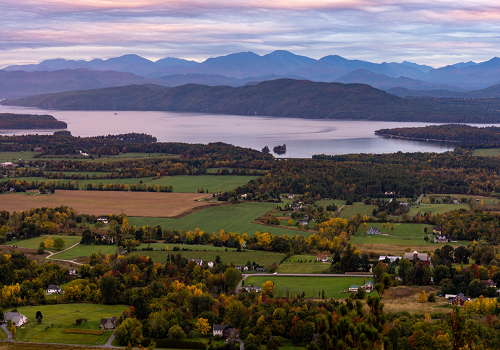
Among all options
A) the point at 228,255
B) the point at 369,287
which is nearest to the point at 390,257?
the point at 369,287

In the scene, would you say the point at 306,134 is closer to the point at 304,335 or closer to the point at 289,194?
the point at 289,194

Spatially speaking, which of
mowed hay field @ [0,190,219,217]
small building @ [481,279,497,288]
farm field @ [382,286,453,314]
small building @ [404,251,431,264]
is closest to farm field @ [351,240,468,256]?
small building @ [404,251,431,264]

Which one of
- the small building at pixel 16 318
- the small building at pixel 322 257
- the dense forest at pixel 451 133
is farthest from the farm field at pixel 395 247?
the dense forest at pixel 451 133

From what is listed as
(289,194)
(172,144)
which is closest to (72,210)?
(289,194)

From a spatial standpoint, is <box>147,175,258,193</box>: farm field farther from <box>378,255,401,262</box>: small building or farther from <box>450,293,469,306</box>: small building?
<box>450,293,469,306</box>: small building

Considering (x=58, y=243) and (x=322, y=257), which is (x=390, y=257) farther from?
(x=58, y=243)
